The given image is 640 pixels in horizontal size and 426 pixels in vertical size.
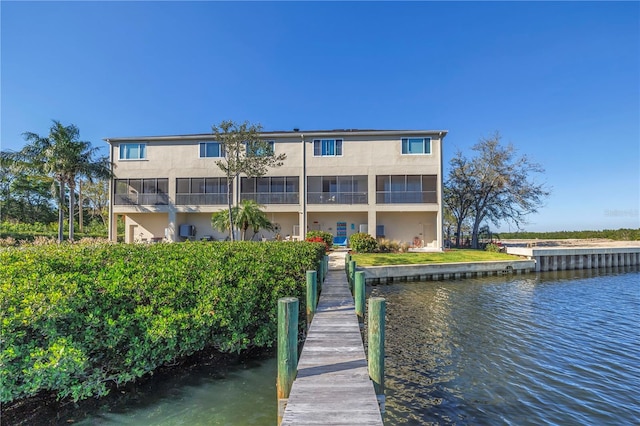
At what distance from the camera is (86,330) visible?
4.83 meters

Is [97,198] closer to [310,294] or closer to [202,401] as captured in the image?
[310,294]

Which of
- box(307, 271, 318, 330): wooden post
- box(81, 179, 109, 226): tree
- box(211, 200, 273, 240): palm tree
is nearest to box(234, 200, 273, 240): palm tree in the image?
box(211, 200, 273, 240): palm tree

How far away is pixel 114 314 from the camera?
17.0 feet

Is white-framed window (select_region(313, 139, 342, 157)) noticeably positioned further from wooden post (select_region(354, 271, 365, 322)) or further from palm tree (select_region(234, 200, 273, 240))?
wooden post (select_region(354, 271, 365, 322))

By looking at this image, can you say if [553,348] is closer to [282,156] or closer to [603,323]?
[603,323]

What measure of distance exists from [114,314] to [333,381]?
3.56 meters

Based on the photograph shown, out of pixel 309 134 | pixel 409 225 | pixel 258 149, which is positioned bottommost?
pixel 409 225

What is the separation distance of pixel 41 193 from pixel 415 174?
46162mm

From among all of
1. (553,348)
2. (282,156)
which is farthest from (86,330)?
(282,156)

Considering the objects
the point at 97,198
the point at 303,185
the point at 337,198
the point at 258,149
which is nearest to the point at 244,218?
the point at 258,149

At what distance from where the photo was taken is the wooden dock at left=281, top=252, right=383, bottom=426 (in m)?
3.58

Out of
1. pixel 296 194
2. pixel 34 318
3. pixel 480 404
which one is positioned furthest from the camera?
pixel 296 194

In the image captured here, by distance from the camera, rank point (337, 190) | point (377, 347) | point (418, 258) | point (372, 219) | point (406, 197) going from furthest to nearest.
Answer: point (337, 190) < point (406, 197) < point (372, 219) < point (418, 258) < point (377, 347)

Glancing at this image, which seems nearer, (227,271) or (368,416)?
(368,416)
